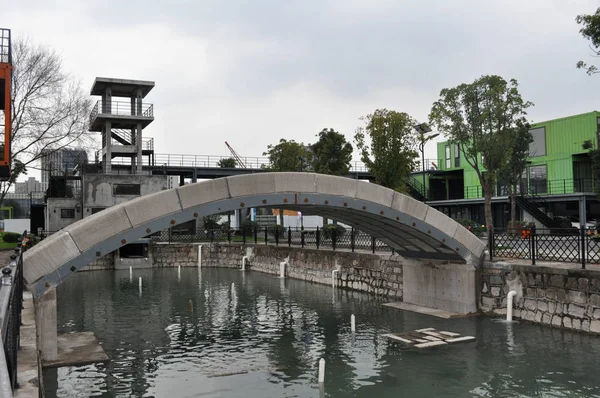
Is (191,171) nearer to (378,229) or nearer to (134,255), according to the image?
(134,255)

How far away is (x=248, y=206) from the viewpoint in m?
13.4

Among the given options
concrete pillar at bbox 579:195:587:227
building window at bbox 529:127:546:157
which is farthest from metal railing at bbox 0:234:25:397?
building window at bbox 529:127:546:157

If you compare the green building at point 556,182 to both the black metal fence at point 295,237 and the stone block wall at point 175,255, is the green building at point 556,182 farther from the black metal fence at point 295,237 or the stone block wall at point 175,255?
the stone block wall at point 175,255

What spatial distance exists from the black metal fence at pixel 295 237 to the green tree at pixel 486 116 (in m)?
10.3

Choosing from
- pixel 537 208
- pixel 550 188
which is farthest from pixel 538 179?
pixel 537 208

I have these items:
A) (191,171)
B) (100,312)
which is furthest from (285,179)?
(191,171)

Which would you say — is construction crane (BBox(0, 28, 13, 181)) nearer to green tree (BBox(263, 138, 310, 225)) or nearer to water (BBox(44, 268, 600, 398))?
water (BBox(44, 268, 600, 398))

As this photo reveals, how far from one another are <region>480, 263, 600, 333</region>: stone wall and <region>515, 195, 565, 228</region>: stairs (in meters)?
25.3

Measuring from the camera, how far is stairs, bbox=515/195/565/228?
40.1 metres

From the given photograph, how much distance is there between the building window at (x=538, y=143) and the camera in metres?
44.6

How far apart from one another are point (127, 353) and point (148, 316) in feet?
18.5

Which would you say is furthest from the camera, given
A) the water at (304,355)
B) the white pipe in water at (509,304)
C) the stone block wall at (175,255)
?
the stone block wall at (175,255)

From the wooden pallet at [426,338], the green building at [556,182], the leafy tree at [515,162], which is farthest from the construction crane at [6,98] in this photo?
the green building at [556,182]

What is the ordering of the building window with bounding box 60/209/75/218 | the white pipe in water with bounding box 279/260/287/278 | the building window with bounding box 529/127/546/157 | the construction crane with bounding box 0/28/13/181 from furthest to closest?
1. the building window with bounding box 529/127/546/157
2. the building window with bounding box 60/209/75/218
3. the white pipe in water with bounding box 279/260/287/278
4. the construction crane with bounding box 0/28/13/181
